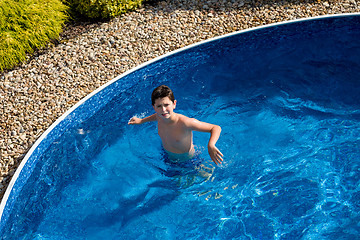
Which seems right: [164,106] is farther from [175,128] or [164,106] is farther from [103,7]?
[103,7]

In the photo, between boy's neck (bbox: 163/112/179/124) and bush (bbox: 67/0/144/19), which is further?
bush (bbox: 67/0/144/19)

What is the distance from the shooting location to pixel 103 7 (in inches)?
326

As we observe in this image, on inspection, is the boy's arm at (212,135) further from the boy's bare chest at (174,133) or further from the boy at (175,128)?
the boy's bare chest at (174,133)

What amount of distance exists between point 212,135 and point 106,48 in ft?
12.0

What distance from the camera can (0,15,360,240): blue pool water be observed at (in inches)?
227

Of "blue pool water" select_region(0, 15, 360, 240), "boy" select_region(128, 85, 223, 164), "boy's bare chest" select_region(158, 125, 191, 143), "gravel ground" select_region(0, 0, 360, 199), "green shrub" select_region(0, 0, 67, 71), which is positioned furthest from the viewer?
"green shrub" select_region(0, 0, 67, 71)

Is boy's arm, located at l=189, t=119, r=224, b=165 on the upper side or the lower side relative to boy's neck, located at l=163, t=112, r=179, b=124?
lower

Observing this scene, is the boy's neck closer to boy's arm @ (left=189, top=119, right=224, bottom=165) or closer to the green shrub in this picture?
boy's arm @ (left=189, top=119, right=224, bottom=165)

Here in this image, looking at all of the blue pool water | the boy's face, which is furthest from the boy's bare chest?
the blue pool water

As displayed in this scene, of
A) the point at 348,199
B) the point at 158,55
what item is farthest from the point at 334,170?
the point at 158,55

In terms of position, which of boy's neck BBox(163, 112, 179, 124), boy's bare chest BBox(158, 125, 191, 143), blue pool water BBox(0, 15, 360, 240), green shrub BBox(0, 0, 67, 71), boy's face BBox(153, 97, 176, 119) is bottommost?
blue pool water BBox(0, 15, 360, 240)

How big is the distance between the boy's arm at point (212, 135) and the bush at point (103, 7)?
13.1 feet

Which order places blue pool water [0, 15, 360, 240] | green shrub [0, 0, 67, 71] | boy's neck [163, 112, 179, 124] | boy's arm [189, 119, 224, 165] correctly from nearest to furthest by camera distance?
1. boy's arm [189, 119, 224, 165]
2. boy's neck [163, 112, 179, 124]
3. blue pool water [0, 15, 360, 240]
4. green shrub [0, 0, 67, 71]

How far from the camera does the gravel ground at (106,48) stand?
6.96 m
